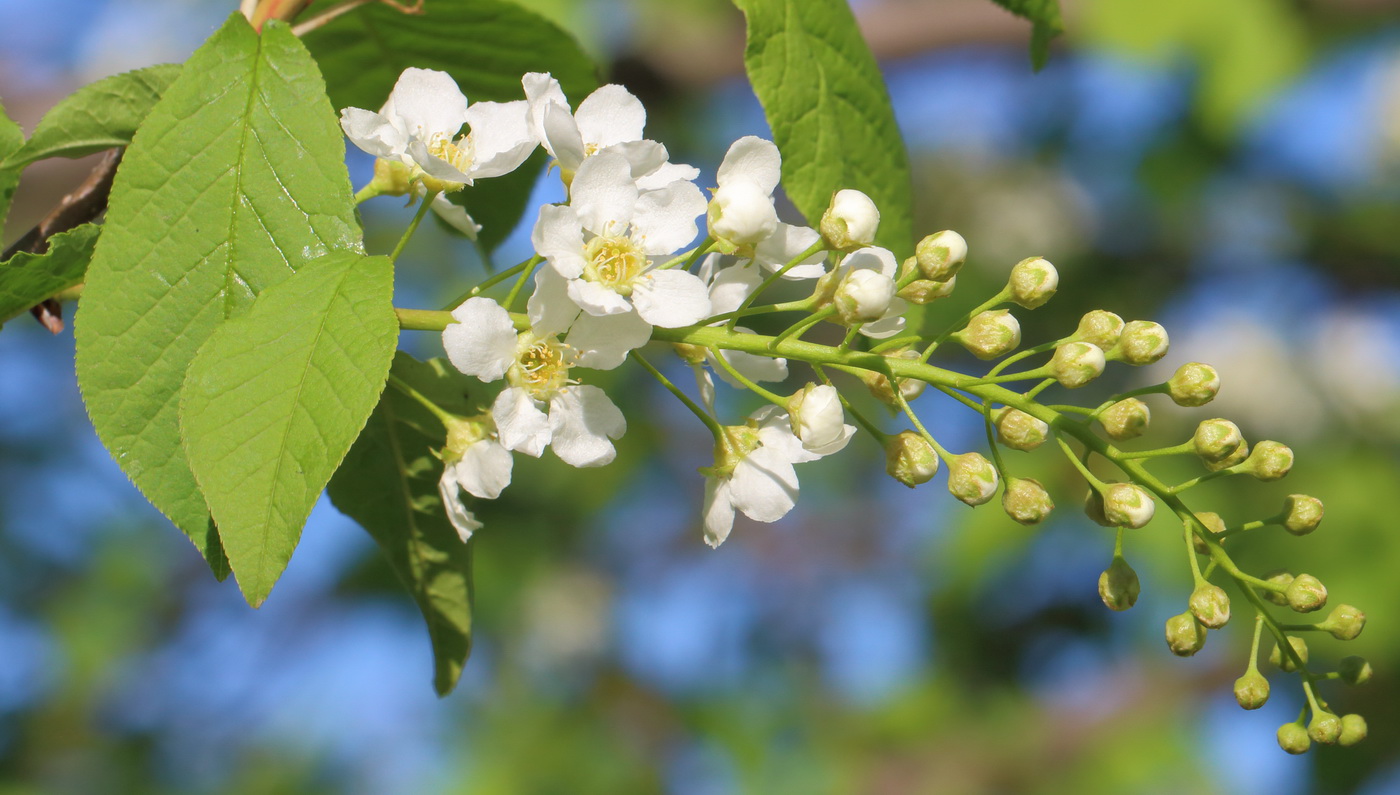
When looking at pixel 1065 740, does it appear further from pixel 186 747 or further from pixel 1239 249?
pixel 186 747

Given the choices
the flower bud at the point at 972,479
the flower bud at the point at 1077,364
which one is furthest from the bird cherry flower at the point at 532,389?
the flower bud at the point at 1077,364

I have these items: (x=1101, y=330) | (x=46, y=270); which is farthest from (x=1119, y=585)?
(x=46, y=270)

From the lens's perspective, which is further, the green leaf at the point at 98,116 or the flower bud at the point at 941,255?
the green leaf at the point at 98,116

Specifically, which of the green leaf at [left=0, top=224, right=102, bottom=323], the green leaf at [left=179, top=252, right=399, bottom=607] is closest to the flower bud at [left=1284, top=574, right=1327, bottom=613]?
the green leaf at [left=179, top=252, right=399, bottom=607]

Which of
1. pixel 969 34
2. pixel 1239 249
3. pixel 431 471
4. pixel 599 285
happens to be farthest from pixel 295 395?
pixel 1239 249

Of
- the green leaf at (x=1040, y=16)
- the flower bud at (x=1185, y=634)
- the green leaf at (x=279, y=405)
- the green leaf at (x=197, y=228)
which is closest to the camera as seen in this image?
the green leaf at (x=279, y=405)

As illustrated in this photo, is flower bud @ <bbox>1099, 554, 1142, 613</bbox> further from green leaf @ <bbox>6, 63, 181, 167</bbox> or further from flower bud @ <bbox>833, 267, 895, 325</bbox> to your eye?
green leaf @ <bbox>6, 63, 181, 167</bbox>

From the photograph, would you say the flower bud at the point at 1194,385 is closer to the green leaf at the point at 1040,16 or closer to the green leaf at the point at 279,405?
the green leaf at the point at 1040,16
